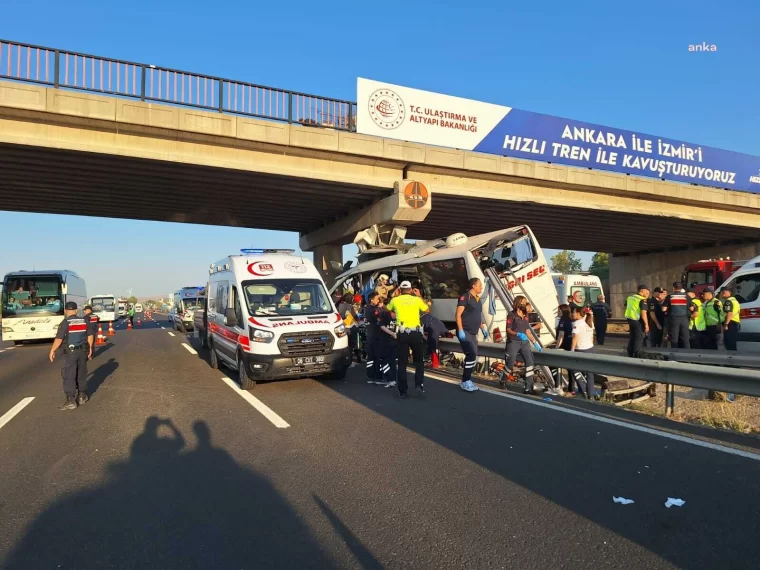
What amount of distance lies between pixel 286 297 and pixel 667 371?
20.6 ft

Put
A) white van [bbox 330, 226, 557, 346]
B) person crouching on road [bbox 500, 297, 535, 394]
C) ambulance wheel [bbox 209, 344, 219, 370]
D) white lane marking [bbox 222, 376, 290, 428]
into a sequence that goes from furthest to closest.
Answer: white van [bbox 330, 226, 557, 346] → ambulance wheel [bbox 209, 344, 219, 370] → person crouching on road [bbox 500, 297, 535, 394] → white lane marking [bbox 222, 376, 290, 428]

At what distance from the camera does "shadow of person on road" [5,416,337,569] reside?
3160mm

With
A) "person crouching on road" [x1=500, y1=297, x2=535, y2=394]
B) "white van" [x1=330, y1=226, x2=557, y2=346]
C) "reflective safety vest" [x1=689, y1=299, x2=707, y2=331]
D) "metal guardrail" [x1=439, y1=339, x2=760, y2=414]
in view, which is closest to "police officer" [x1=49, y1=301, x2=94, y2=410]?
"person crouching on road" [x1=500, y1=297, x2=535, y2=394]

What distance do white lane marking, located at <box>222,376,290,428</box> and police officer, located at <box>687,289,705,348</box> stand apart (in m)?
10.7

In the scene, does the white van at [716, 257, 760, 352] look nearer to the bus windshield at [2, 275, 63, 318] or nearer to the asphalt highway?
the asphalt highway

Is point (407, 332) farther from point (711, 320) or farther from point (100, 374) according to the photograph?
point (711, 320)

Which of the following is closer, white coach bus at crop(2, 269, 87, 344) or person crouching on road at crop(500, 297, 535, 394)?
person crouching on road at crop(500, 297, 535, 394)

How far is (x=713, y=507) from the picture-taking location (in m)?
3.68

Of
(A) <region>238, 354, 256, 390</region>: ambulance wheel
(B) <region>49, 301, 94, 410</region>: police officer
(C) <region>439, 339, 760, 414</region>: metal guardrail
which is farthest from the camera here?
(A) <region>238, 354, 256, 390</region>: ambulance wheel

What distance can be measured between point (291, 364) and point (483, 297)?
5232 millimetres

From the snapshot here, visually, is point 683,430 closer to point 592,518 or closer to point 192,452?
point 592,518

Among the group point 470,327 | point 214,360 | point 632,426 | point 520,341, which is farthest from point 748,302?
point 214,360

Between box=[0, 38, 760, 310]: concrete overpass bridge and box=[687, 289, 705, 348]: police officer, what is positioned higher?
box=[0, 38, 760, 310]: concrete overpass bridge

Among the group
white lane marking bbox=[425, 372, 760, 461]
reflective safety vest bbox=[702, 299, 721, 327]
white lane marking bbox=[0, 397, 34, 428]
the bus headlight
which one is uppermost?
reflective safety vest bbox=[702, 299, 721, 327]
